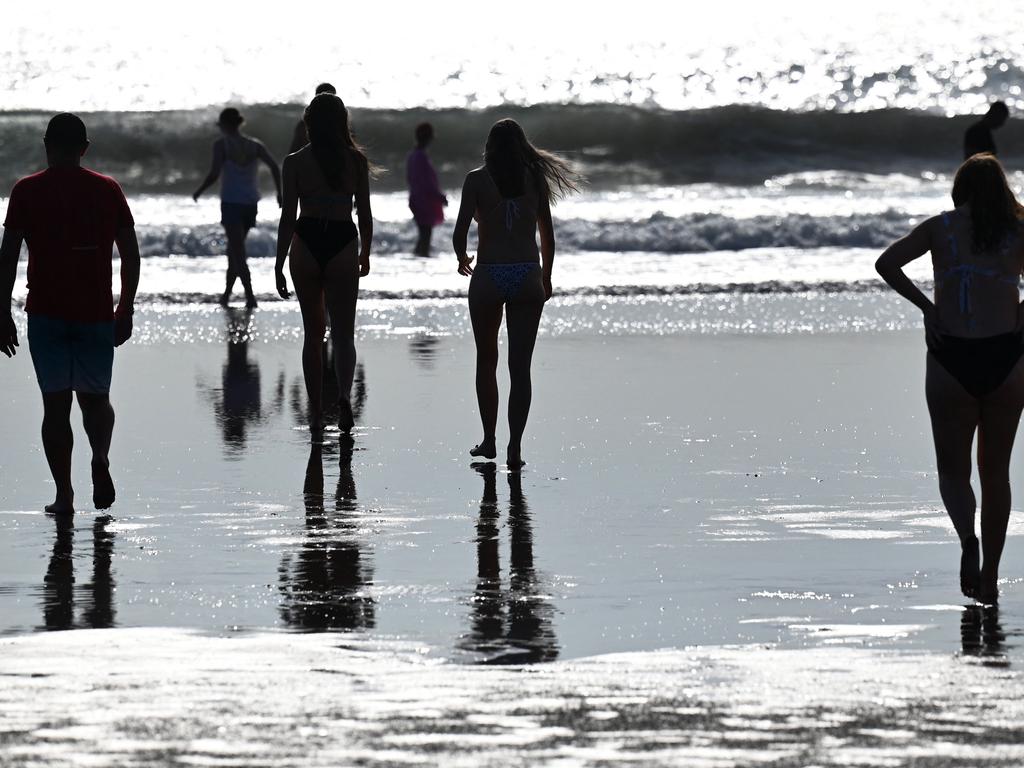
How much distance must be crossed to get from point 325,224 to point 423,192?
1463cm

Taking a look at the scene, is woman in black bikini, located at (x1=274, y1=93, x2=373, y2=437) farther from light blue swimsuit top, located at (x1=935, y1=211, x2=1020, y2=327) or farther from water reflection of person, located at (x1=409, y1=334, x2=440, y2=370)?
light blue swimsuit top, located at (x1=935, y1=211, x2=1020, y2=327)

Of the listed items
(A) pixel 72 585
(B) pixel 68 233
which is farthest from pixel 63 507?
(A) pixel 72 585

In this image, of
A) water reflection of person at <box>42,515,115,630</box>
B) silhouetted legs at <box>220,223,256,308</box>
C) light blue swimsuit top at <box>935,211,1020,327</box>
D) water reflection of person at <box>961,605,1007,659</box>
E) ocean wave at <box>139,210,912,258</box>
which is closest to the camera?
water reflection of person at <box>961,605,1007,659</box>

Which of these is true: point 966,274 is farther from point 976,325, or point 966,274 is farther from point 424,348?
point 424,348

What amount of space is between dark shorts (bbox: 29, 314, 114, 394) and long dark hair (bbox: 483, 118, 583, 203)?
2131 millimetres

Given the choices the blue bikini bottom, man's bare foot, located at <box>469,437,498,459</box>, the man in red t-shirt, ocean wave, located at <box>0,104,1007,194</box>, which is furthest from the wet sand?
ocean wave, located at <box>0,104,1007,194</box>

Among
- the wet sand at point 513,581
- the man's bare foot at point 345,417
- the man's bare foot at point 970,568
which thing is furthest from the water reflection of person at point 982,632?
the man's bare foot at point 345,417

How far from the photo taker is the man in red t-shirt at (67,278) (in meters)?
8.05

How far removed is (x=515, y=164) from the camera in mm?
9516

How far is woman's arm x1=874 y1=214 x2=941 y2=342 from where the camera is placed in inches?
262

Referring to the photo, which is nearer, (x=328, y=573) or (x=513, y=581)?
(x=513, y=581)

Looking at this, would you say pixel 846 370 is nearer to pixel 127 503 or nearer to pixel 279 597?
pixel 127 503

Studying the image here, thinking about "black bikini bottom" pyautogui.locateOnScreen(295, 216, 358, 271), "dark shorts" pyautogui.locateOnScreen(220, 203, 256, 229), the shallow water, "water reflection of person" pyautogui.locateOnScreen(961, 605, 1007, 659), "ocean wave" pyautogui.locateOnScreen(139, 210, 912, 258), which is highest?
"black bikini bottom" pyautogui.locateOnScreen(295, 216, 358, 271)

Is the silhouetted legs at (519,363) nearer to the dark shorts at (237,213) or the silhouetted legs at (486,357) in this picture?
the silhouetted legs at (486,357)
